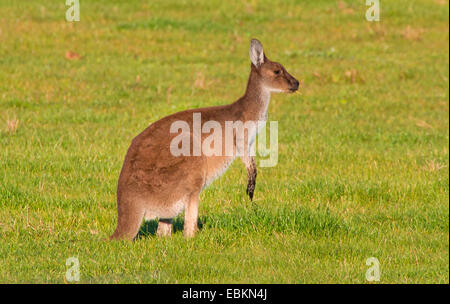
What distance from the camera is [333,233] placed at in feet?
26.3

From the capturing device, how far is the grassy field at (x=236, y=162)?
23.5ft

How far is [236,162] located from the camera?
11.7 m

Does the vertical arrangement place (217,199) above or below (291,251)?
above

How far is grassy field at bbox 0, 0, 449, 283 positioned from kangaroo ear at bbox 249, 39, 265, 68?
1608 millimetres

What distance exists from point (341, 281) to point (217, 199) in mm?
2846

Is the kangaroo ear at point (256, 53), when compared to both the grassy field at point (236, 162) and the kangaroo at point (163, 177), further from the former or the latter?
the grassy field at point (236, 162)

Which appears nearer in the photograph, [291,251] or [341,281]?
Answer: [341,281]

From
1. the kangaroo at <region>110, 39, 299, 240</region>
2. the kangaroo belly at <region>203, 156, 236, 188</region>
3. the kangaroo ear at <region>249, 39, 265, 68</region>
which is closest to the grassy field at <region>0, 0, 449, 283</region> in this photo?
the kangaroo at <region>110, 39, 299, 240</region>

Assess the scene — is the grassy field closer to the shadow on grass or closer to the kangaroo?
the shadow on grass

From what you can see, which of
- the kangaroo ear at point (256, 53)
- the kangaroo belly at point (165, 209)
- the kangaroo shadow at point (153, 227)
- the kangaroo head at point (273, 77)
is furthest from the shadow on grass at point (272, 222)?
the kangaroo ear at point (256, 53)

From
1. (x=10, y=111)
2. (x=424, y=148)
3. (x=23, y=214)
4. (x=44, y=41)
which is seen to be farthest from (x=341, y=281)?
(x=44, y=41)

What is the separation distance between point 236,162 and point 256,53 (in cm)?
394

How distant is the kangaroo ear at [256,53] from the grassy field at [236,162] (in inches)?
63.3
